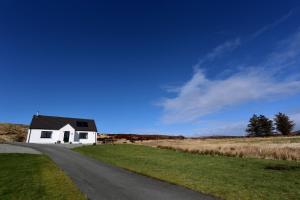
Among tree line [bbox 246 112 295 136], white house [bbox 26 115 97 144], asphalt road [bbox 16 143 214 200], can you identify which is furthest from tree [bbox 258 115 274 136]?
asphalt road [bbox 16 143 214 200]

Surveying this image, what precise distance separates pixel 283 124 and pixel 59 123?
78798 mm

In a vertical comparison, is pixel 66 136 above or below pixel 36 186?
above

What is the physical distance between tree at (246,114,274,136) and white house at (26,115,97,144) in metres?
64.8

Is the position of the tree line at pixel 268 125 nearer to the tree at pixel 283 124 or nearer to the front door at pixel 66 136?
the tree at pixel 283 124

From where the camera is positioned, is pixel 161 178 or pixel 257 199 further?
pixel 161 178

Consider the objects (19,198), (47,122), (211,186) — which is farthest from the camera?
(47,122)

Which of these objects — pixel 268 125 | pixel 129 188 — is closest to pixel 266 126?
pixel 268 125

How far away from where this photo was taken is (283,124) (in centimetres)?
8156

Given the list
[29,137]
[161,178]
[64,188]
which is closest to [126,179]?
[161,178]

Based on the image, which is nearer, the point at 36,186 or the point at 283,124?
the point at 36,186

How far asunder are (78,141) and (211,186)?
1816 inches

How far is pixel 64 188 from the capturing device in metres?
9.06

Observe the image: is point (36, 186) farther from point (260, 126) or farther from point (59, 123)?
point (260, 126)

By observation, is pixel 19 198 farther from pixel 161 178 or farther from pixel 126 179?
pixel 161 178
